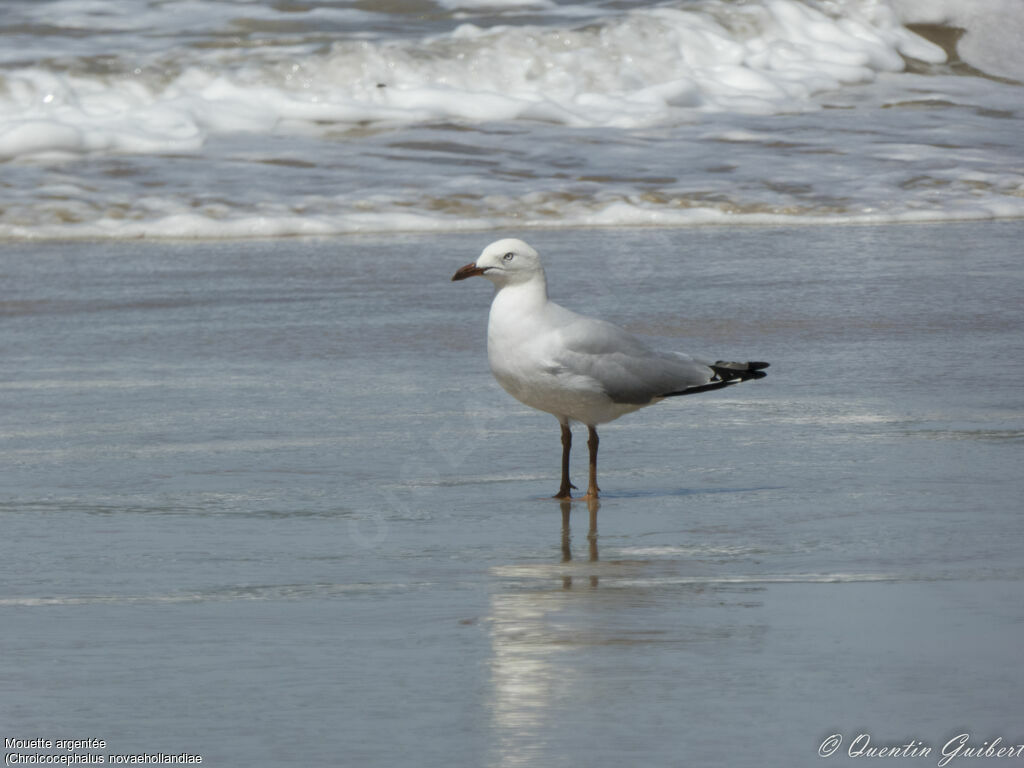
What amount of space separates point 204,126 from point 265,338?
23.4 ft

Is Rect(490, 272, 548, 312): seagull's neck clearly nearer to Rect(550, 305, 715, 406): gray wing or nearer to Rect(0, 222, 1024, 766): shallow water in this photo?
Rect(550, 305, 715, 406): gray wing

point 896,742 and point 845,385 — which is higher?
point 896,742

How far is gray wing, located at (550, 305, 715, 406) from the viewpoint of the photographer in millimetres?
3991

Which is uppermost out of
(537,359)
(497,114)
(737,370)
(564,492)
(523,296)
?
(523,296)

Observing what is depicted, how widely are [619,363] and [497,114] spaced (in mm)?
9719

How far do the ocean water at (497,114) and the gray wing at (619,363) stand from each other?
203 inches

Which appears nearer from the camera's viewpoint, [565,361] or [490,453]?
[565,361]

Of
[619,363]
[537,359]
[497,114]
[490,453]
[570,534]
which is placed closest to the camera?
[570,534]

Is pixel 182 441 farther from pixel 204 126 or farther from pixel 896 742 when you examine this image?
pixel 204 126

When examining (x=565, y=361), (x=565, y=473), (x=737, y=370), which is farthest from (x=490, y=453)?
(x=737, y=370)

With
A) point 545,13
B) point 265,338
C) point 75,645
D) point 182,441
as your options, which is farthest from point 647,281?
point 545,13

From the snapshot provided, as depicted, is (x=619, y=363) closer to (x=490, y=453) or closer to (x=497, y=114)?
(x=490, y=453)

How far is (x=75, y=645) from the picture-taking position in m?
2.79

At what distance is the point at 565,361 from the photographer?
396cm
